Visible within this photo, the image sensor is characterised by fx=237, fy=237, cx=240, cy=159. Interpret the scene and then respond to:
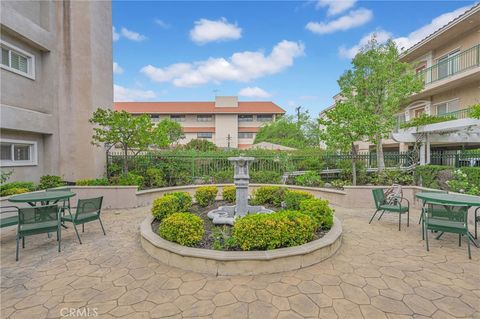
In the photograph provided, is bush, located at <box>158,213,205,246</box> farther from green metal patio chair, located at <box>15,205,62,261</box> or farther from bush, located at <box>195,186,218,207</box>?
bush, located at <box>195,186,218,207</box>

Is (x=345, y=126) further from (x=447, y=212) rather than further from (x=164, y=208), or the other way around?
(x=164, y=208)

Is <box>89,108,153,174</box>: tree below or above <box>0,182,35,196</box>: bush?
above

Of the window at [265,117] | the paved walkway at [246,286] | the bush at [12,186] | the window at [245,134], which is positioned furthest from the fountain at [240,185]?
the window at [265,117]

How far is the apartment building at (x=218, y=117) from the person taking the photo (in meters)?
37.3

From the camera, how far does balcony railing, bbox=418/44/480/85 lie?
13.1 metres

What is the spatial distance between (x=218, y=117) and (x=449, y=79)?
28.2m

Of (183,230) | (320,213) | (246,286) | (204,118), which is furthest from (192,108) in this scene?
(246,286)

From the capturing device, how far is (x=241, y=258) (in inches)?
144

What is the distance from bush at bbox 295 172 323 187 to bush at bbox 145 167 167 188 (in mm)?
6050

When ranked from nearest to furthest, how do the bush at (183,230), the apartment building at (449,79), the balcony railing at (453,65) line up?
the bush at (183,230), the apartment building at (449,79), the balcony railing at (453,65)

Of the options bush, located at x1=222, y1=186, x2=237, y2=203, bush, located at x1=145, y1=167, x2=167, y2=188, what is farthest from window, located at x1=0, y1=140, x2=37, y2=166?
bush, located at x1=222, y1=186, x2=237, y2=203

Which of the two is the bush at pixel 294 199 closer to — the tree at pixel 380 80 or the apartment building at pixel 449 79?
the apartment building at pixel 449 79

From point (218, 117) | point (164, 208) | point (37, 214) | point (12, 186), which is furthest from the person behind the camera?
point (218, 117)

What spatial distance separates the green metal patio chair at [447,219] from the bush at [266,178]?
649 cm
